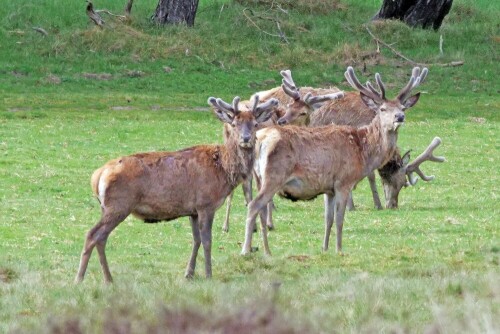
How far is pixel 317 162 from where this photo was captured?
12844mm

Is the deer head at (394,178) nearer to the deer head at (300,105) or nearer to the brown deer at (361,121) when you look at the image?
the brown deer at (361,121)

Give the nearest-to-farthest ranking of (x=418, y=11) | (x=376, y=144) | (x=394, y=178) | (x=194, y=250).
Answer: (x=194, y=250)
(x=376, y=144)
(x=394, y=178)
(x=418, y=11)

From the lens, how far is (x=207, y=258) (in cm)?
1111

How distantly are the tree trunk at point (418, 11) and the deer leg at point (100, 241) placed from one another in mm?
25466

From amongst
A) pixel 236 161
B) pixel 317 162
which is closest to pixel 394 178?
pixel 317 162

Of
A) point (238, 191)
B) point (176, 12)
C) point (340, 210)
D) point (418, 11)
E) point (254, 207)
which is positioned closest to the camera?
point (254, 207)

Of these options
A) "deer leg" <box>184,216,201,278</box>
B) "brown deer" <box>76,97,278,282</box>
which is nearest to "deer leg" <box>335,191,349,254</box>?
"brown deer" <box>76,97,278,282</box>

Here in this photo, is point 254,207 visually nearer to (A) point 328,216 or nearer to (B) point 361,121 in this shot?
(A) point 328,216

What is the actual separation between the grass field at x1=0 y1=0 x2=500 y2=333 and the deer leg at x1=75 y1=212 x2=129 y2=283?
0.17 metres

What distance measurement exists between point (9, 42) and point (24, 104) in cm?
519

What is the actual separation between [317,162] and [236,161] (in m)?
1.58

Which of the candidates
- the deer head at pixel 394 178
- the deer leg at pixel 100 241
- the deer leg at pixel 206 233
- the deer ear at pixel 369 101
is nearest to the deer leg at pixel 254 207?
the deer leg at pixel 206 233

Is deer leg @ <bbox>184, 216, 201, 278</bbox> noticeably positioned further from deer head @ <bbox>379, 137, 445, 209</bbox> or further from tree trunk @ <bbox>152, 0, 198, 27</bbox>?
tree trunk @ <bbox>152, 0, 198, 27</bbox>

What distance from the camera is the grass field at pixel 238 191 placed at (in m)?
8.92
